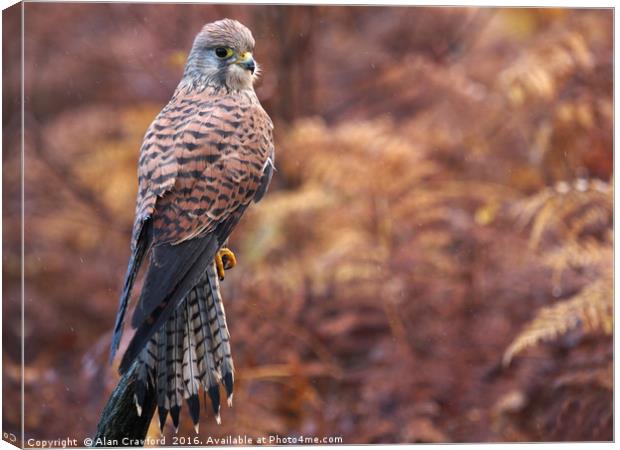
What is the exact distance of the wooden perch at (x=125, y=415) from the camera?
82.7 inches

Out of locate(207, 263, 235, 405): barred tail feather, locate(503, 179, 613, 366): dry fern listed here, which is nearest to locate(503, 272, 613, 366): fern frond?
locate(503, 179, 613, 366): dry fern

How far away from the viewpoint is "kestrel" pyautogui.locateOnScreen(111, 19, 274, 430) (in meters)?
2.02

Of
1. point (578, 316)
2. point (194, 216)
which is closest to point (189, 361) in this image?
point (194, 216)

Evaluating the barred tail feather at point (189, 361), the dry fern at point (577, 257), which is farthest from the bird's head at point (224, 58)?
the dry fern at point (577, 257)

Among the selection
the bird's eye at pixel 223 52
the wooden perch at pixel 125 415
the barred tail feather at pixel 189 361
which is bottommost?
the wooden perch at pixel 125 415

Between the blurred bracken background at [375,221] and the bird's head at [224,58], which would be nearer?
the bird's head at [224,58]

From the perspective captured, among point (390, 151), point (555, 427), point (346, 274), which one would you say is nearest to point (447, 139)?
point (390, 151)

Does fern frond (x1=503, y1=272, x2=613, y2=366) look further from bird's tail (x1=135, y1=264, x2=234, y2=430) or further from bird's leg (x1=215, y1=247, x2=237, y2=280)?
bird's tail (x1=135, y1=264, x2=234, y2=430)

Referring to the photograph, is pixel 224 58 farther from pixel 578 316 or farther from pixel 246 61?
pixel 578 316

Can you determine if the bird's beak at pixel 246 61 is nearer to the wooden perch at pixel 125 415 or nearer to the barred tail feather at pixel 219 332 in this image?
the barred tail feather at pixel 219 332

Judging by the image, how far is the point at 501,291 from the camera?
3.50 metres

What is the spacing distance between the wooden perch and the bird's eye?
0.84 metres

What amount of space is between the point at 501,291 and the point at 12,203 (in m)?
1.89

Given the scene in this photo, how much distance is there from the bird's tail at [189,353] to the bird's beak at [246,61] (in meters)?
0.54
